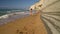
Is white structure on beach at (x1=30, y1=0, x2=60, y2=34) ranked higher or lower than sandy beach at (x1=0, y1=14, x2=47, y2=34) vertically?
higher

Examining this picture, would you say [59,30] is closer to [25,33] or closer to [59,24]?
[59,24]

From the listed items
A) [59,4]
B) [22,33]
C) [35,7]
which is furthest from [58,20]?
[35,7]

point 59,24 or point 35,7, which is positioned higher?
point 59,24

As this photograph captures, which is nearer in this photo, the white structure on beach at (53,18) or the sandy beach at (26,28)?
the white structure on beach at (53,18)

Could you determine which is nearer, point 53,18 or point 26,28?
point 53,18

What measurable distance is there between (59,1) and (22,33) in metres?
3.67

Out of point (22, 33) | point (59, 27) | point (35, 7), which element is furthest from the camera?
point (35, 7)

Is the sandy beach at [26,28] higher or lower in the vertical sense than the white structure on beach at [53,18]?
lower

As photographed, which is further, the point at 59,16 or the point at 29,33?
the point at 29,33

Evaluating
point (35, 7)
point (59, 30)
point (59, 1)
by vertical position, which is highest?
point (59, 1)

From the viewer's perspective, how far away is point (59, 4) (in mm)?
1176

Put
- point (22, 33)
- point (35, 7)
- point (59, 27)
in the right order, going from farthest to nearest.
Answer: point (35, 7) < point (22, 33) < point (59, 27)

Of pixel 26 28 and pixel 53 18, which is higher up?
pixel 53 18

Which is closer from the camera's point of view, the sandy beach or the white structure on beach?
the white structure on beach
